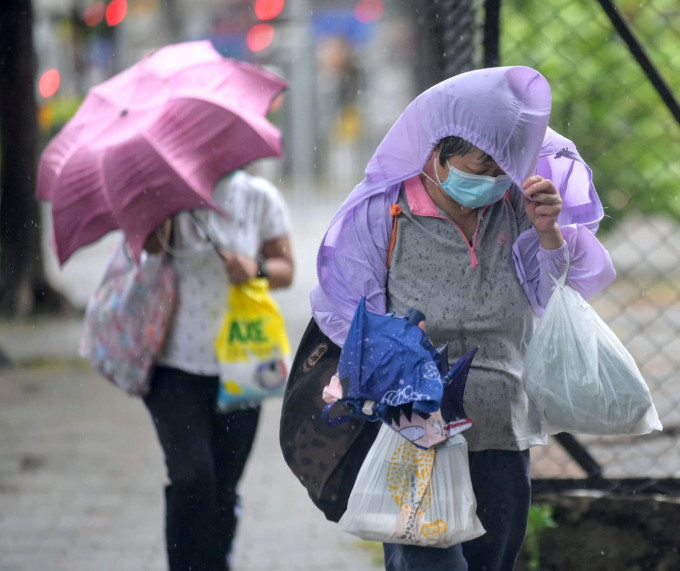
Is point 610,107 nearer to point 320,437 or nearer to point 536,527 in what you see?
point 536,527

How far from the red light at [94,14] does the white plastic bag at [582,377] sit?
1295cm

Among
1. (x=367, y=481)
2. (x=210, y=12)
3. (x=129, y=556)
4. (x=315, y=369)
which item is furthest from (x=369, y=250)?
(x=210, y=12)

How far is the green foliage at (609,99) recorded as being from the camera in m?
6.32

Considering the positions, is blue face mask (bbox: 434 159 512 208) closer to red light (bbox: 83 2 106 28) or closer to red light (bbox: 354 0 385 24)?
red light (bbox: 83 2 106 28)

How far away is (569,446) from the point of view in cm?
407

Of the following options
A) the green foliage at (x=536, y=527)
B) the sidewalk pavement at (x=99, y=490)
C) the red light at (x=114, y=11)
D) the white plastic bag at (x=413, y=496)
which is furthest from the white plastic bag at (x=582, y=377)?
the red light at (x=114, y=11)

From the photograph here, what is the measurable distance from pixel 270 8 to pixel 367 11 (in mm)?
7190

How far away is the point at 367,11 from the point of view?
97.7 ft

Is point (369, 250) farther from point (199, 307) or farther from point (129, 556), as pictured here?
point (129, 556)

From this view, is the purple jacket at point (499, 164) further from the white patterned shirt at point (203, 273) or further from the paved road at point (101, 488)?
the paved road at point (101, 488)

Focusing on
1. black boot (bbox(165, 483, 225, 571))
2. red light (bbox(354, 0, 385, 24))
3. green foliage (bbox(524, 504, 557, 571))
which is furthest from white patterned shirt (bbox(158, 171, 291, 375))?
red light (bbox(354, 0, 385, 24))

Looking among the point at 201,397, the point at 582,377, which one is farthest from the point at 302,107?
the point at 582,377

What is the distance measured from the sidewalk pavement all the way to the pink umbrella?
1619mm

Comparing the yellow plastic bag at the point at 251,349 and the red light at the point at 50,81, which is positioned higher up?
the yellow plastic bag at the point at 251,349
